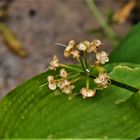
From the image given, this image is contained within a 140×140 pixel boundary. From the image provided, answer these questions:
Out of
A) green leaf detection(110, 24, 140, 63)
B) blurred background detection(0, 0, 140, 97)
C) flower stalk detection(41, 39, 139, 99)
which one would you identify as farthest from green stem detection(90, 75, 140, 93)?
blurred background detection(0, 0, 140, 97)

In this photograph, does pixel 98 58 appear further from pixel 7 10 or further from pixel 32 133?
pixel 7 10

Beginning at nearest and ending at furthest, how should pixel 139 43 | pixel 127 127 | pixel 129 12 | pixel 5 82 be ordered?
pixel 127 127, pixel 139 43, pixel 5 82, pixel 129 12

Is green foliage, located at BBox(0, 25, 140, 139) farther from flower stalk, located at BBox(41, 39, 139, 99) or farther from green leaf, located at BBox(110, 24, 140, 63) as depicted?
green leaf, located at BBox(110, 24, 140, 63)

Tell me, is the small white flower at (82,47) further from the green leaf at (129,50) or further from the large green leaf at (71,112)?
the green leaf at (129,50)

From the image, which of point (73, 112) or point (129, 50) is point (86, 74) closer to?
point (73, 112)

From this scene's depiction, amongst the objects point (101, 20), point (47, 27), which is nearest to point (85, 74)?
point (101, 20)

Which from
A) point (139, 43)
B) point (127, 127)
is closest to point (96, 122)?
point (127, 127)

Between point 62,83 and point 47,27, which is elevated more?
point 47,27
